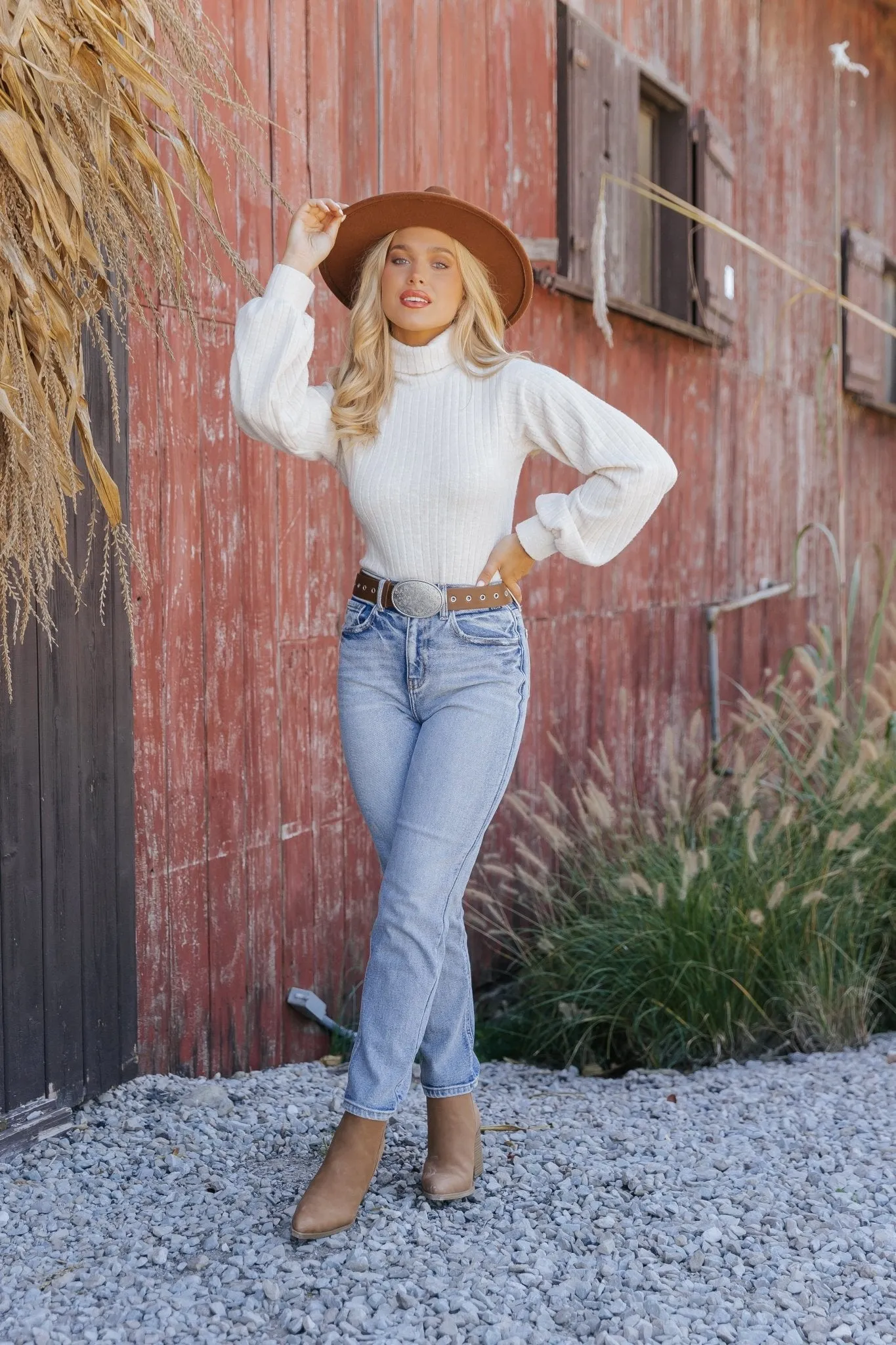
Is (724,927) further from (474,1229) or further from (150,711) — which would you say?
(150,711)

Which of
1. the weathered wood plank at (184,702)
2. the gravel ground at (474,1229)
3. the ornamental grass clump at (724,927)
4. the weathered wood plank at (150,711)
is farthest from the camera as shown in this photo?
the ornamental grass clump at (724,927)

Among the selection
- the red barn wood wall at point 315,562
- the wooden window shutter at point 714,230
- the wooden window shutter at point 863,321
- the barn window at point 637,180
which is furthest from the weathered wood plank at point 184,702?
the wooden window shutter at point 863,321

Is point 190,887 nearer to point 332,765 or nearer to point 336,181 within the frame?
point 332,765

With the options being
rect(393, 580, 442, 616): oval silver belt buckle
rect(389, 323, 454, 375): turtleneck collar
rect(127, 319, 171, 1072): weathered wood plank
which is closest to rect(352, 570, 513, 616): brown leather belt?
rect(393, 580, 442, 616): oval silver belt buckle

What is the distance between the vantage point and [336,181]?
3990mm

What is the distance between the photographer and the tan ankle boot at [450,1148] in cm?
262

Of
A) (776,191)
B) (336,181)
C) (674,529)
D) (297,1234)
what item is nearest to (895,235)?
(776,191)

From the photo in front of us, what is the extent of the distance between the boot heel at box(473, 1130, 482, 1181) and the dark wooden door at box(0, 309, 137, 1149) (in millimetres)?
920

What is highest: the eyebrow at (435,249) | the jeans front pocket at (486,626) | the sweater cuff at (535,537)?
the eyebrow at (435,249)

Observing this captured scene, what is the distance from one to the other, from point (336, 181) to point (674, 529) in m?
2.80

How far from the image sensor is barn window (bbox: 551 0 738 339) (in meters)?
5.19

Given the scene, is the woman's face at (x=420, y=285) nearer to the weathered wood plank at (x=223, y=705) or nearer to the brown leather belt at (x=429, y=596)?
the brown leather belt at (x=429, y=596)

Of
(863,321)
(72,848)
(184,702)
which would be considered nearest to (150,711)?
(184,702)

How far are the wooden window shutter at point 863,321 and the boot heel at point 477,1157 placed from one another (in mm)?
6630
